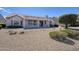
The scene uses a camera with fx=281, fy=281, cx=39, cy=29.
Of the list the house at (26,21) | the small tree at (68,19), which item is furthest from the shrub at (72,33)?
the house at (26,21)

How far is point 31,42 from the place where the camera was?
18.2 ft

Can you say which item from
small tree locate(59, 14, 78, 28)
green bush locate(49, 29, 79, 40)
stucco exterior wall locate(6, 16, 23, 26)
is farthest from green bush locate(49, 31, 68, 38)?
stucco exterior wall locate(6, 16, 23, 26)

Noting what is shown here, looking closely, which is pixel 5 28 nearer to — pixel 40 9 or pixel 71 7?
pixel 40 9

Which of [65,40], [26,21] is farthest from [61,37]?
[26,21]

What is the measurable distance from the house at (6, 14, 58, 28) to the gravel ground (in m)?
0.11

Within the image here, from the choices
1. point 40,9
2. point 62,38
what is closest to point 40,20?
point 40,9

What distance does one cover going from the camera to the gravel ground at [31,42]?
5527mm

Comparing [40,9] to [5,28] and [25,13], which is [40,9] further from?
[5,28]

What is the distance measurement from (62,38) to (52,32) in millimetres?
232

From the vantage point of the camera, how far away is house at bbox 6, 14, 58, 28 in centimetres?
559

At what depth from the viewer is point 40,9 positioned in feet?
18.2
